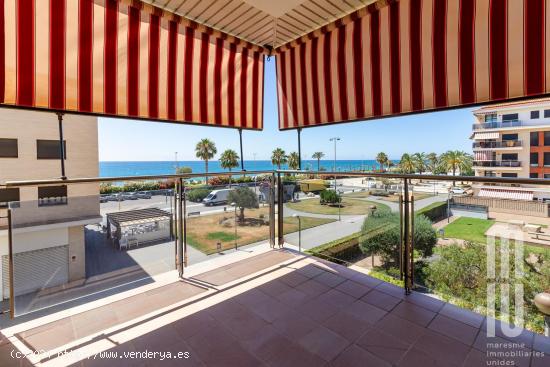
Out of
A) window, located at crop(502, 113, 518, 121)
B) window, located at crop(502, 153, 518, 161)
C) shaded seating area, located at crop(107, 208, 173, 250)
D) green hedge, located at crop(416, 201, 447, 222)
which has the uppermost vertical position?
window, located at crop(502, 113, 518, 121)

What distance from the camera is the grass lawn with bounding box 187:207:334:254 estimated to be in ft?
8.94

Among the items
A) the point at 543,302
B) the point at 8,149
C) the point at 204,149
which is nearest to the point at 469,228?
the point at 543,302

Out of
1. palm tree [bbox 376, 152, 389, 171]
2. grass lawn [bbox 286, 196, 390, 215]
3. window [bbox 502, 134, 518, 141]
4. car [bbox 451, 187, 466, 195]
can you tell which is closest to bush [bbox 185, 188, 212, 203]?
grass lawn [bbox 286, 196, 390, 215]

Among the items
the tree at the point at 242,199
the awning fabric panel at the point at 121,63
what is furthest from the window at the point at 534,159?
the tree at the point at 242,199

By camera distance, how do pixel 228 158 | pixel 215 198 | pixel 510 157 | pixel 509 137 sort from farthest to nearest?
pixel 228 158
pixel 510 157
pixel 509 137
pixel 215 198

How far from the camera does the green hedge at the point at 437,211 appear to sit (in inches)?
79.3

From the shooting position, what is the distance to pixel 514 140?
2286 centimetres

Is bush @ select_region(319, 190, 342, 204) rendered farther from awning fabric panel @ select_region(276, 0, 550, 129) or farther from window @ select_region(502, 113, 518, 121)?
window @ select_region(502, 113, 518, 121)

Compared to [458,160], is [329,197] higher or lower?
lower

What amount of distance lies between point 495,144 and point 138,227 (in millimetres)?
31175

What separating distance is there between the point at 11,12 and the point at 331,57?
10.1ft

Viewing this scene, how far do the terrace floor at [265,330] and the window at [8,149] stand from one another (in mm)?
15126

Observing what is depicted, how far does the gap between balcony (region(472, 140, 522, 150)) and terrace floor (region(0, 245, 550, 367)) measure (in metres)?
29.1

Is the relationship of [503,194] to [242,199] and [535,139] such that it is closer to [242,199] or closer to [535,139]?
[242,199]
